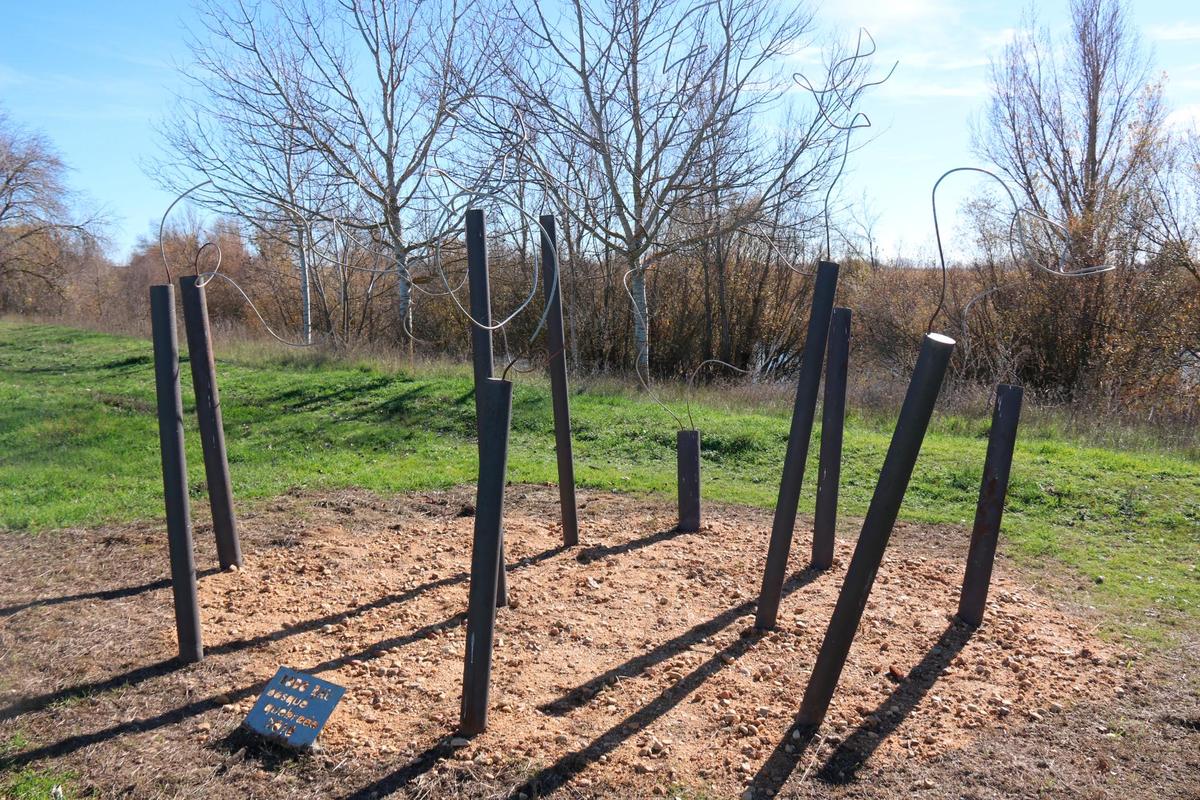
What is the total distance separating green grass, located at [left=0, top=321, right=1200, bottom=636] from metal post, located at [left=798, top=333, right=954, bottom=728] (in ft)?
8.33

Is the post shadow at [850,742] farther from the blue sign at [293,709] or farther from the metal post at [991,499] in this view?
the blue sign at [293,709]

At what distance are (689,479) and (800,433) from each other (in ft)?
6.45

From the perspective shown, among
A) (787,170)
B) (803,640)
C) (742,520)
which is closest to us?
(803,640)

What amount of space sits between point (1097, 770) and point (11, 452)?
A: 9.95 meters

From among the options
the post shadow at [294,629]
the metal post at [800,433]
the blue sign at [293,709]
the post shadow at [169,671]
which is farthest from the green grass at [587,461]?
the blue sign at [293,709]

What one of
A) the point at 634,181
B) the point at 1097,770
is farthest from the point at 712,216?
the point at 1097,770

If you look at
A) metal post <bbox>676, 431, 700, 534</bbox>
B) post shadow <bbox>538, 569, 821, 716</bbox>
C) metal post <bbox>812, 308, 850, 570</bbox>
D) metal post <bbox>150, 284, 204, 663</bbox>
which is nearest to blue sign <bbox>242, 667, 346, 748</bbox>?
metal post <bbox>150, 284, 204, 663</bbox>

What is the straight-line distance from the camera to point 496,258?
19.1 metres

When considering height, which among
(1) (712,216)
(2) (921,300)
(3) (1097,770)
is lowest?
(3) (1097,770)

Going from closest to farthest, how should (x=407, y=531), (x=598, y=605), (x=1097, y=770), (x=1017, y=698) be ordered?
(x=1097, y=770)
(x=1017, y=698)
(x=598, y=605)
(x=407, y=531)

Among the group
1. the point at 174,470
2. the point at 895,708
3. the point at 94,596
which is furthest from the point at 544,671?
the point at 94,596

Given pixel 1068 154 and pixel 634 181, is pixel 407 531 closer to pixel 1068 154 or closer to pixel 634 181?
pixel 634 181

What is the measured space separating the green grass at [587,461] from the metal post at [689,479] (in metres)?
1.32

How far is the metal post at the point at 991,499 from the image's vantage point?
14.1ft
